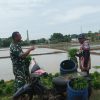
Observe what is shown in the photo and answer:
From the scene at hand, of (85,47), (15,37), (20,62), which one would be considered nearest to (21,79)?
(20,62)

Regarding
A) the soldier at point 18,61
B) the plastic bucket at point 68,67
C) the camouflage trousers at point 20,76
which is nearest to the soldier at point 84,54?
the plastic bucket at point 68,67

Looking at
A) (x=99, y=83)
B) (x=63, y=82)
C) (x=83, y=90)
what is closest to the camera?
(x=83, y=90)

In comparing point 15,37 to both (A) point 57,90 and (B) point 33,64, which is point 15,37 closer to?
(B) point 33,64

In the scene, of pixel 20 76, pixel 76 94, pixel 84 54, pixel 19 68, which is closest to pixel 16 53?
pixel 19 68

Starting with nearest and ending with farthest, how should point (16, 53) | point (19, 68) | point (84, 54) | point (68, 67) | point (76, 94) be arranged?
1. point (76, 94)
2. point (16, 53)
3. point (19, 68)
4. point (68, 67)
5. point (84, 54)

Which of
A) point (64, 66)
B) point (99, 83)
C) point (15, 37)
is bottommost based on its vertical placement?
point (99, 83)

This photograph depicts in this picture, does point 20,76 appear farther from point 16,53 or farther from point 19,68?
point 16,53

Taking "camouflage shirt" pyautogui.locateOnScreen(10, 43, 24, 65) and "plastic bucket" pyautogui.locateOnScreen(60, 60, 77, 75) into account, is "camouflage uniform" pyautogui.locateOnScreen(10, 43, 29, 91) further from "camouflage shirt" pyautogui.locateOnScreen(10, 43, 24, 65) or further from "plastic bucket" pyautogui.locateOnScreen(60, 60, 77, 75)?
"plastic bucket" pyautogui.locateOnScreen(60, 60, 77, 75)

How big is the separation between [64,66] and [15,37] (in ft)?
5.52

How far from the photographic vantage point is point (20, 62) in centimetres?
652

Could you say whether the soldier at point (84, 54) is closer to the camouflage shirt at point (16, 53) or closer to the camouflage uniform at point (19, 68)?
the camouflage uniform at point (19, 68)

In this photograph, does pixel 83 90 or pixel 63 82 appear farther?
pixel 63 82

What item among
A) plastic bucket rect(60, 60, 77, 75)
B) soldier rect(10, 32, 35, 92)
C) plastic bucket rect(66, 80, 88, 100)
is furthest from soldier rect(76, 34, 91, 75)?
plastic bucket rect(66, 80, 88, 100)

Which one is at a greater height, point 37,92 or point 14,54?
point 14,54
